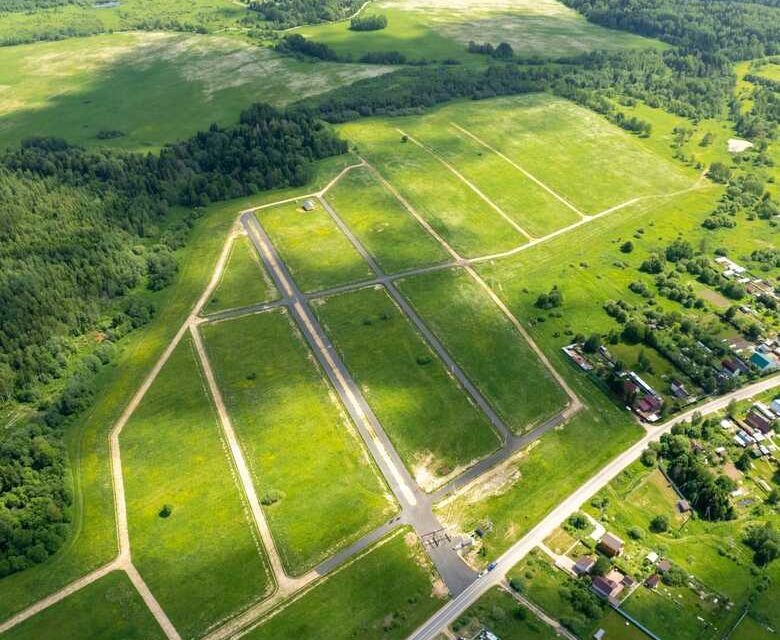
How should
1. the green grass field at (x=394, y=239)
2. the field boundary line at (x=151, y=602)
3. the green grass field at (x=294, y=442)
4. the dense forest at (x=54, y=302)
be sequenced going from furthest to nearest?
the green grass field at (x=394, y=239), the dense forest at (x=54, y=302), the green grass field at (x=294, y=442), the field boundary line at (x=151, y=602)

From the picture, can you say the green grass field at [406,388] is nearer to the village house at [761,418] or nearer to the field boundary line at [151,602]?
the field boundary line at [151,602]

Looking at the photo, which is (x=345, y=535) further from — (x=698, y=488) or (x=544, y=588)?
(x=698, y=488)

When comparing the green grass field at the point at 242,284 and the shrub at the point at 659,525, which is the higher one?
the green grass field at the point at 242,284

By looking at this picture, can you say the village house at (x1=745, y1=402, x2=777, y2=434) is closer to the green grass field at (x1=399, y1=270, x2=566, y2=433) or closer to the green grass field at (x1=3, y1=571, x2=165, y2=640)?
the green grass field at (x1=399, y1=270, x2=566, y2=433)

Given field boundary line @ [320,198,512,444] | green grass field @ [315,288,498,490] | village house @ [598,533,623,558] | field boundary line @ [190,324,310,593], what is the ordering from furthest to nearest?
field boundary line @ [320,198,512,444] < green grass field @ [315,288,498,490] < village house @ [598,533,623,558] < field boundary line @ [190,324,310,593]

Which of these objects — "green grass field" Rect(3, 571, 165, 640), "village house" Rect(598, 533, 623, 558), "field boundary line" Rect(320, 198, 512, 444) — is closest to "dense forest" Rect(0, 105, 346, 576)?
"green grass field" Rect(3, 571, 165, 640)

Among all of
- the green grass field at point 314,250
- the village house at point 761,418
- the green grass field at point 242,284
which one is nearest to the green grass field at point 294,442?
the green grass field at point 242,284

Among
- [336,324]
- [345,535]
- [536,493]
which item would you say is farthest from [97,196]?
[536,493]
